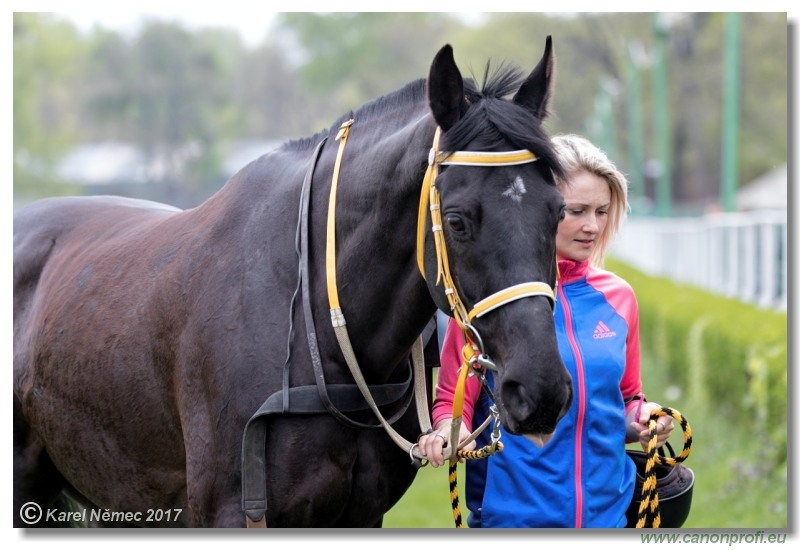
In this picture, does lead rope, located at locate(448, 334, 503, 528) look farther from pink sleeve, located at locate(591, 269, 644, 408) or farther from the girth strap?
pink sleeve, located at locate(591, 269, 644, 408)

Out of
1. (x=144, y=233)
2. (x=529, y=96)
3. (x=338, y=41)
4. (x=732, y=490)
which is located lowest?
(x=732, y=490)

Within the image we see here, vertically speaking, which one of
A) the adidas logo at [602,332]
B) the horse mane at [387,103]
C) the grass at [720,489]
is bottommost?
the grass at [720,489]

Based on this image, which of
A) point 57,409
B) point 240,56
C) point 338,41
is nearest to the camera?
point 57,409

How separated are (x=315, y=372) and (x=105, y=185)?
53.6ft

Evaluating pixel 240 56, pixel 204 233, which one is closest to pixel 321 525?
pixel 204 233

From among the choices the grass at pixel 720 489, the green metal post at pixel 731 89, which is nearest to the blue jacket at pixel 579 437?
the grass at pixel 720 489

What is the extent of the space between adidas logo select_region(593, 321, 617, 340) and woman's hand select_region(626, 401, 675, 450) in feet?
0.88

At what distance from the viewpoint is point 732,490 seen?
6961 millimetres

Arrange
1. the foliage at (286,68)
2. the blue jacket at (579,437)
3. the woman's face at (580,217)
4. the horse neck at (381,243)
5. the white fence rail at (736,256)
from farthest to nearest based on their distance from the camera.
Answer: the foliage at (286,68)
the white fence rail at (736,256)
the woman's face at (580,217)
the blue jacket at (579,437)
the horse neck at (381,243)

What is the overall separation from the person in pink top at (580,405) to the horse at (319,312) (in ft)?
0.76

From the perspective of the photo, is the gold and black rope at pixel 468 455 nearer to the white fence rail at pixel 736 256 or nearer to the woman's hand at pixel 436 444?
the woman's hand at pixel 436 444

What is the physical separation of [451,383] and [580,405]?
430 millimetres

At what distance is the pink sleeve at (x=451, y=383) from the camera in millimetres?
Answer: 3332
